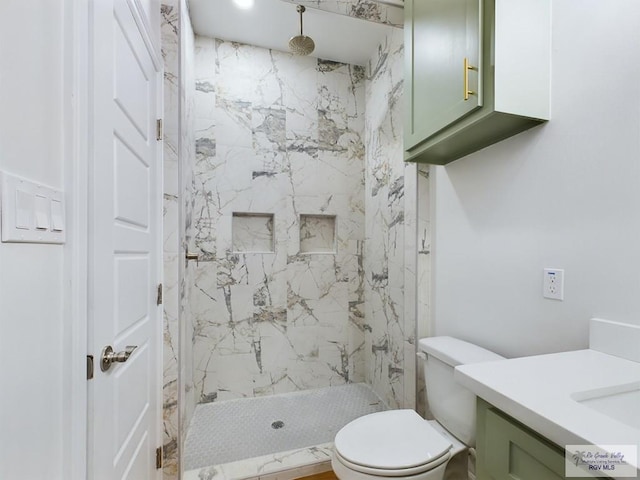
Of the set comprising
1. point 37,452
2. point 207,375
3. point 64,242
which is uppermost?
point 64,242

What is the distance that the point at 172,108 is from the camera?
4.48 ft

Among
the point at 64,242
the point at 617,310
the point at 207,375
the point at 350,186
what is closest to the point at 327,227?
the point at 350,186

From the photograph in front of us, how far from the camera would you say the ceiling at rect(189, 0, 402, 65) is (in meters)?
1.95

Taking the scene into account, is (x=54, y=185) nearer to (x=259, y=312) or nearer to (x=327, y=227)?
(x=259, y=312)

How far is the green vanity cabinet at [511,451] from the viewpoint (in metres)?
0.59

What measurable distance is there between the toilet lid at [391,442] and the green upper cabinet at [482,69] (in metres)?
1.18

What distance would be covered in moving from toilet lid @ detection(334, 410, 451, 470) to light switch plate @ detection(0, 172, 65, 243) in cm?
111

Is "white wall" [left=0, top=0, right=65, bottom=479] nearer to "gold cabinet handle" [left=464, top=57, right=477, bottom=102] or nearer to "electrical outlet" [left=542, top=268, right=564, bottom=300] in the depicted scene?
"gold cabinet handle" [left=464, top=57, right=477, bottom=102]

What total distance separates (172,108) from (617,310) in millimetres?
1790

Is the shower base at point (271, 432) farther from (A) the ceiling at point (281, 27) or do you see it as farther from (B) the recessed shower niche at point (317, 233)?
(A) the ceiling at point (281, 27)

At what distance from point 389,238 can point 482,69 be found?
1.26m

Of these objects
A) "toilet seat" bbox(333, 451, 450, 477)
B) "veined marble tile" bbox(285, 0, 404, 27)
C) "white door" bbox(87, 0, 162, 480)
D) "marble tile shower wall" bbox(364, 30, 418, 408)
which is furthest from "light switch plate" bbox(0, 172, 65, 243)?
"marble tile shower wall" bbox(364, 30, 418, 408)

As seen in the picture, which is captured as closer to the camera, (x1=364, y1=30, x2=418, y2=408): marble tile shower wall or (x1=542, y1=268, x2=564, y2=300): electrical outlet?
(x1=542, y1=268, x2=564, y2=300): electrical outlet

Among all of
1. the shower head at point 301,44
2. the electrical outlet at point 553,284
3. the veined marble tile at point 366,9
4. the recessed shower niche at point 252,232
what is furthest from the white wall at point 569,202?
the recessed shower niche at point 252,232
